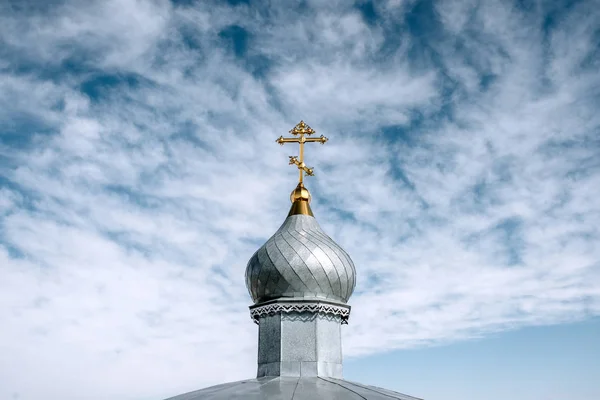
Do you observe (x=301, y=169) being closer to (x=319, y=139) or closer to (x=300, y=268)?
(x=319, y=139)

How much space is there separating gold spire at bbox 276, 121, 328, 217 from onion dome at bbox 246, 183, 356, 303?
0.47 metres

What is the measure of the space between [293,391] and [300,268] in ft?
14.4

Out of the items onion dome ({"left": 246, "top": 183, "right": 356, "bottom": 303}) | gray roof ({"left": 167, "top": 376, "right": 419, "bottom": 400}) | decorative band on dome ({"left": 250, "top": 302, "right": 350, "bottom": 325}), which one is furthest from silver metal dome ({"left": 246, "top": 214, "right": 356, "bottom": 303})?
gray roof ({"left": 167, "top": 376, "right": 419, "bottom": 400})

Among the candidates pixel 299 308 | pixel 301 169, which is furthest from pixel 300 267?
pixel 301 169

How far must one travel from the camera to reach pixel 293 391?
49.3 ft

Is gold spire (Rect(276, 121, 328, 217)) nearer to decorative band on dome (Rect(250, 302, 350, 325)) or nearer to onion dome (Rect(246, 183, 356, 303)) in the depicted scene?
onion dome (Rect(246, 183, 356, 303))

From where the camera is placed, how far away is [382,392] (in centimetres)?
1623

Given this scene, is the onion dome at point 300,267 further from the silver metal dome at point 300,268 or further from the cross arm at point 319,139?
the cross arm at point 319,139

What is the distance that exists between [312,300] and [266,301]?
1470 millimetres

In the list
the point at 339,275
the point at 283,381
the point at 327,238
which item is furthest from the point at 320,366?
the point at 327,238

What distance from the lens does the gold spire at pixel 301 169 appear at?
20.3 m

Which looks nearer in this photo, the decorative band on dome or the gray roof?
the gray roof

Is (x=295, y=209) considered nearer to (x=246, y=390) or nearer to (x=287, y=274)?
(x=287, y=274)

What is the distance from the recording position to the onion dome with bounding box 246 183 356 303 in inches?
730
